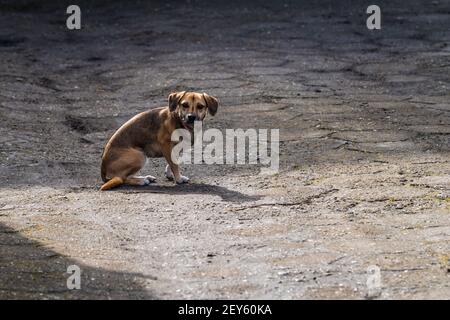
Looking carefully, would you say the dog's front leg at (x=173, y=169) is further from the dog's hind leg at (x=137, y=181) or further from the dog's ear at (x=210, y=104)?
the dog's ear at (x=210, y=104)

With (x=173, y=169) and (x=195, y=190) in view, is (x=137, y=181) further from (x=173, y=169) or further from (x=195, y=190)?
(x=195, y=190)

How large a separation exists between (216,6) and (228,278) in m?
8.81

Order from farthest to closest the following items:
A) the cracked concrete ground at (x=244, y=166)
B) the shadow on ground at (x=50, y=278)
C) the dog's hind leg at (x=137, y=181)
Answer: the dog's hind leg at (x=137, y=181) → the cracked concrete ground at (x=244, y=166) → the shadow on ground at (x=50, y=278)

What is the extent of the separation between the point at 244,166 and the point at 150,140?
2.28ft

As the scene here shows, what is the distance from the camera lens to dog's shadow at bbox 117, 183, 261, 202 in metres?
6.15

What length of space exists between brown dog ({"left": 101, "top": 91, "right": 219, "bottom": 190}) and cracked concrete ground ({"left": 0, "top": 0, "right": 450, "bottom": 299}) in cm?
17

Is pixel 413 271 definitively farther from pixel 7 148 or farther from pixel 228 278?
pixel 7 148

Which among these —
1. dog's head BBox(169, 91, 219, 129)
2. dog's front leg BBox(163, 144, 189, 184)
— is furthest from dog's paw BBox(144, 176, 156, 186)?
dog's head BBox(169, 91, 219, 129)

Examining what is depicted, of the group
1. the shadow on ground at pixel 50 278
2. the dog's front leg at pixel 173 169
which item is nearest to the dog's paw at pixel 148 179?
the dog's front leg at pixel 173 169

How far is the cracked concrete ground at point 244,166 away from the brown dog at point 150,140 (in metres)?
0.17

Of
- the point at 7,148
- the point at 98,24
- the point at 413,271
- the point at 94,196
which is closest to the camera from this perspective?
the point at 413,271

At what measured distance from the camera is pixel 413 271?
467 centimetres

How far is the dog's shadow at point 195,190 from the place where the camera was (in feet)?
20.2
